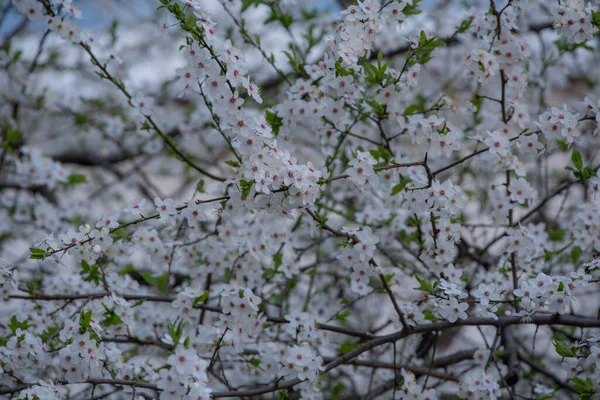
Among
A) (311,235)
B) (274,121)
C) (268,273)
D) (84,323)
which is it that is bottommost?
(84,323)

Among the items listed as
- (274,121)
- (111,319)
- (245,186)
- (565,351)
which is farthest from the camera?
(274,121)

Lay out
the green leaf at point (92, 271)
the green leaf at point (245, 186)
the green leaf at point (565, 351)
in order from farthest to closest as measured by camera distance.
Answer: the green leaf at point (92, 271) → the green leaf at point (565, 351) → the green leaf at point (245, 186)

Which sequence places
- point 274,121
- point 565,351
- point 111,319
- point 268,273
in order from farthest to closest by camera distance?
point 268,273
point 274,121
point 111,319
point 565,351

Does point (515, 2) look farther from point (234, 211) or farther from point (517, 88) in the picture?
point (234, 211)

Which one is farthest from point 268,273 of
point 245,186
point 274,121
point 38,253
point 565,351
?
point 565,351

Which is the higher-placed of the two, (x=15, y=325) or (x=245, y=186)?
(x=245, y=186)

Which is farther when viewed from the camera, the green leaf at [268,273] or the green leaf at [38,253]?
the green leaf at [268,273]

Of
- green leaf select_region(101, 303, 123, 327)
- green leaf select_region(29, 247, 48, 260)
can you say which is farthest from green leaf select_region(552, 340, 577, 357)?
green leaf select_region(29, 247, 48, 260)

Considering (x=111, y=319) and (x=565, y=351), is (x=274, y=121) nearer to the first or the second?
(x=111, y=319)

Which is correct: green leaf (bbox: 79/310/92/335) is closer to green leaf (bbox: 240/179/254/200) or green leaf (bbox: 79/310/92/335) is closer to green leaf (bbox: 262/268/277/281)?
green leaf (bbox: 240/179/254/200)

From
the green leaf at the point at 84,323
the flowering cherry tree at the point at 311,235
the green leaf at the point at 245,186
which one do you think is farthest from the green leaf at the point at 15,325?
the green leaf at the point at 245,186

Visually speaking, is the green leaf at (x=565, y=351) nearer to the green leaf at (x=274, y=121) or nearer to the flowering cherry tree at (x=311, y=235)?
the flowering cherry tree at (x=311, y=235)

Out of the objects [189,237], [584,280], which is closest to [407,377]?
[584,280]

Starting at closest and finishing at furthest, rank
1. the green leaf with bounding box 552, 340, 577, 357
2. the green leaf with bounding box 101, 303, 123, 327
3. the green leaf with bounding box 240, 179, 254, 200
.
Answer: the green leaf with bounding box 240, 179, 254, 200
the green leaf with bounding box 552, 340, 577, 357
the green leaf with bounding box 101, 303, 123, 327
